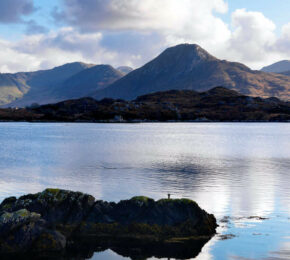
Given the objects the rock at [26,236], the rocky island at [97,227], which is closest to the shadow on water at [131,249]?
the rocky island at [97,227]

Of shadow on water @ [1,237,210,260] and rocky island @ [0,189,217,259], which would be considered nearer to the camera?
shadow on water @ [1,237,210,260]

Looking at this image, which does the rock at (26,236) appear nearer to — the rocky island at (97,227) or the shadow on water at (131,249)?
the rocky island at (97,227)

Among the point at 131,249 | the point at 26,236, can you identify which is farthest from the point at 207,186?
the point at 26,236

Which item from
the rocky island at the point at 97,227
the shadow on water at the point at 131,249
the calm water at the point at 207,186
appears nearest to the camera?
the shadow on water at the point at 131,249

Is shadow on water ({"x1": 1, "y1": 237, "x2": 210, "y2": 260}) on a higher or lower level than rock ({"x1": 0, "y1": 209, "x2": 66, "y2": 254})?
lower

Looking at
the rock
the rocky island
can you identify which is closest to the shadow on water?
the rocky island

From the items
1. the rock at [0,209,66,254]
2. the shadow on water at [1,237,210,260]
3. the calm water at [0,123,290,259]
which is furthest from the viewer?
the calm water at [0,123,290,259]

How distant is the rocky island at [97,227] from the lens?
2086cm

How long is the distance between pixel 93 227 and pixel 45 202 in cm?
351

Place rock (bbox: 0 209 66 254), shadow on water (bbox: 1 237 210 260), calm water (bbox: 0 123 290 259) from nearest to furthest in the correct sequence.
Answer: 1. shadow on water (bbox: 1 237 210 260)
2. rock (bbox: 0 209 66 254)
3. calm water (bbox: 0 123 290 259)

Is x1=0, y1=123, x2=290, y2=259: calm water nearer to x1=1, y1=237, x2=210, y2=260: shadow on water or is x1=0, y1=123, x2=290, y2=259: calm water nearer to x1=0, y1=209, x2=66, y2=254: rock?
x1=1, y1=237, x2=210, y2=260: shadow on water

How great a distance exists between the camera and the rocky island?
20859 mm

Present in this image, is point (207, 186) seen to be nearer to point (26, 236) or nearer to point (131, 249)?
point (131, 249)

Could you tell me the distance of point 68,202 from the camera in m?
24.9
